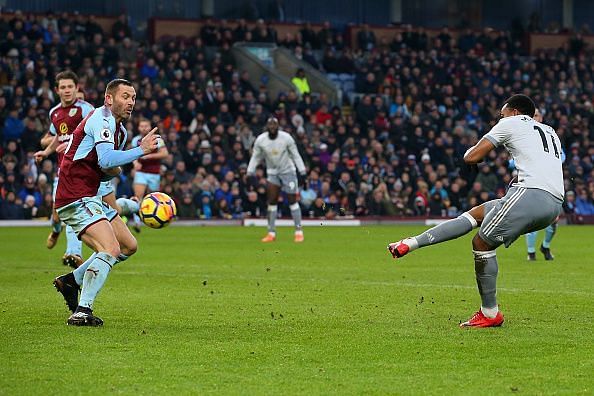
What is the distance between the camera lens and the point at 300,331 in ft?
32.2

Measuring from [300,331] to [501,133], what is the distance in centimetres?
238

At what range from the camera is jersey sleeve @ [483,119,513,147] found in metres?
9.93

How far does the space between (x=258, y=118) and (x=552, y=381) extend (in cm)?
2932

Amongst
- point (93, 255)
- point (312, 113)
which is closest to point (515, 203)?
point (93, 255)

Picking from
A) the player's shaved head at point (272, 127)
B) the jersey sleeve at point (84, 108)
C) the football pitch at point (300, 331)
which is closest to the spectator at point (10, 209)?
the player's shaved head at point (272, 127)

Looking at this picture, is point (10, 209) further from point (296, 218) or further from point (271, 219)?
point (296, 218)

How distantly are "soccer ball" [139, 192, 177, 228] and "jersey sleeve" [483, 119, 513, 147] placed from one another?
3262 millimetres

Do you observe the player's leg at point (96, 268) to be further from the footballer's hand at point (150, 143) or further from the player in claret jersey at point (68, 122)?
the player in claret jersey at point (68, 122)

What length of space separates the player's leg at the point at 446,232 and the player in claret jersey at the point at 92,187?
2.51 metres

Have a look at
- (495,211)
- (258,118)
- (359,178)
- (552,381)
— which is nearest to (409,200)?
(359,178)

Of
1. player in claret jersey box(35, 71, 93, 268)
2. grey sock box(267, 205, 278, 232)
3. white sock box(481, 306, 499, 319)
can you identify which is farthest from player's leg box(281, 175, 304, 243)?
white sock box(481, 306, 499, 319)

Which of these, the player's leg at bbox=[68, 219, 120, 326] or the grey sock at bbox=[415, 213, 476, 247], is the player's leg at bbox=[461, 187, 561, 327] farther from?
the player's leg at bbox=[68, 219, 120, 326]

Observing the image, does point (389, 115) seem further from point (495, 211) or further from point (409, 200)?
point (495, 211)

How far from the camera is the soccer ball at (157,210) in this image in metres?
11.4
